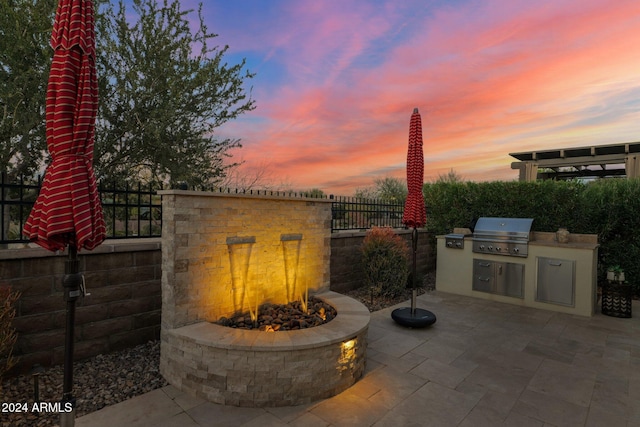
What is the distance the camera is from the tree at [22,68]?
5.57 metres

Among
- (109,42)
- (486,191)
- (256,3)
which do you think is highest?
(256,3)

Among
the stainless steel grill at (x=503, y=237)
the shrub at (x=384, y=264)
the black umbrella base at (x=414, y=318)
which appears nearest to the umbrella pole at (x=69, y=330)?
the black umbrella base at (x=414, y=318)

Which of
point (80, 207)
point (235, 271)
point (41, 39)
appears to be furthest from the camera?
point (41, 39)

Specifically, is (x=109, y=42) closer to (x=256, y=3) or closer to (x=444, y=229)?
(x=256, y=3)

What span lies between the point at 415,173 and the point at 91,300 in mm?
4787

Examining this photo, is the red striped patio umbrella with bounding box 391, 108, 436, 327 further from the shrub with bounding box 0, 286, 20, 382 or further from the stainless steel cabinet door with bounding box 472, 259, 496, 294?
the shrub with bounding box 0, 286, 20, 382

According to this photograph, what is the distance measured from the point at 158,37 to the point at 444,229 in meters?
9.41

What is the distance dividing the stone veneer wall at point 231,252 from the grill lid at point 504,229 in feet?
13.4

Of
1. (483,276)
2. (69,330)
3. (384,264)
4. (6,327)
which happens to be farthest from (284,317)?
(483,276)

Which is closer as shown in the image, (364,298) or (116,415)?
(116,415)

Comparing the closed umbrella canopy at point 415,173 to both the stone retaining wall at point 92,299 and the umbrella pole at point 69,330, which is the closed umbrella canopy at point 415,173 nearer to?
the stone retaining wall at point 92,299

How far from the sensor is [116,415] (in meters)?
2.66

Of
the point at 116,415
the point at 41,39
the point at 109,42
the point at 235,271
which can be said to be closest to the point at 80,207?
the point at 116,415

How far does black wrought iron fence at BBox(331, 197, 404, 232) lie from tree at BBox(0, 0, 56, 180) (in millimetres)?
6416
